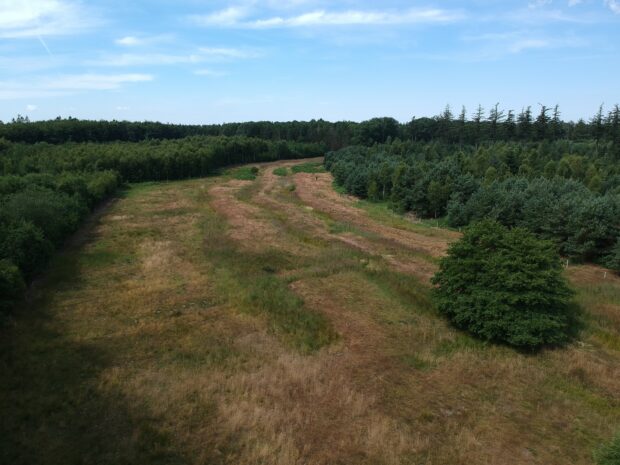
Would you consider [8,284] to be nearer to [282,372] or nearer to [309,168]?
[282,372]

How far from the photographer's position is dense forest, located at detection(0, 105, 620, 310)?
32562 mm

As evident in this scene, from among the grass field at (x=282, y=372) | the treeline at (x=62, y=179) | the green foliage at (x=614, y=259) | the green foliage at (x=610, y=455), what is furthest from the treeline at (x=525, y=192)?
the treeline at (x=62, y=179)

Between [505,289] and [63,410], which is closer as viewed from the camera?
[63,410]

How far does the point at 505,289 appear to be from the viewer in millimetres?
19859

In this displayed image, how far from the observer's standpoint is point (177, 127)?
161 meters

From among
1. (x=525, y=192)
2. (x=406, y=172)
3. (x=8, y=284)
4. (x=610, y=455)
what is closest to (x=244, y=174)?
(x=406, y=172)

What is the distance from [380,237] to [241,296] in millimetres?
18925

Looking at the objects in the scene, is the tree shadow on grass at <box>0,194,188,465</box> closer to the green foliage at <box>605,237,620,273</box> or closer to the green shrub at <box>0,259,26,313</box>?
the green shrub at <box>0,259,26,313</box>

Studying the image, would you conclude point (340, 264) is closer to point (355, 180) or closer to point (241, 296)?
point (241, 296)

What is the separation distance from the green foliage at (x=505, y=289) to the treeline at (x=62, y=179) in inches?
843

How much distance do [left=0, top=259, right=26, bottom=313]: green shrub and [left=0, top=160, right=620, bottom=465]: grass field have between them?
45.8 inches

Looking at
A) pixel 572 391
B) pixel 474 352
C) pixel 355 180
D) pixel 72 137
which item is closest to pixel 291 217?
pixel 355 180

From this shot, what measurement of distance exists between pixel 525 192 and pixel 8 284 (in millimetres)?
38610

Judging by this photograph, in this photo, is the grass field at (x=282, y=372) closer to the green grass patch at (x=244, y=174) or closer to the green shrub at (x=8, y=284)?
the green shrub at (x=8, y=284)
